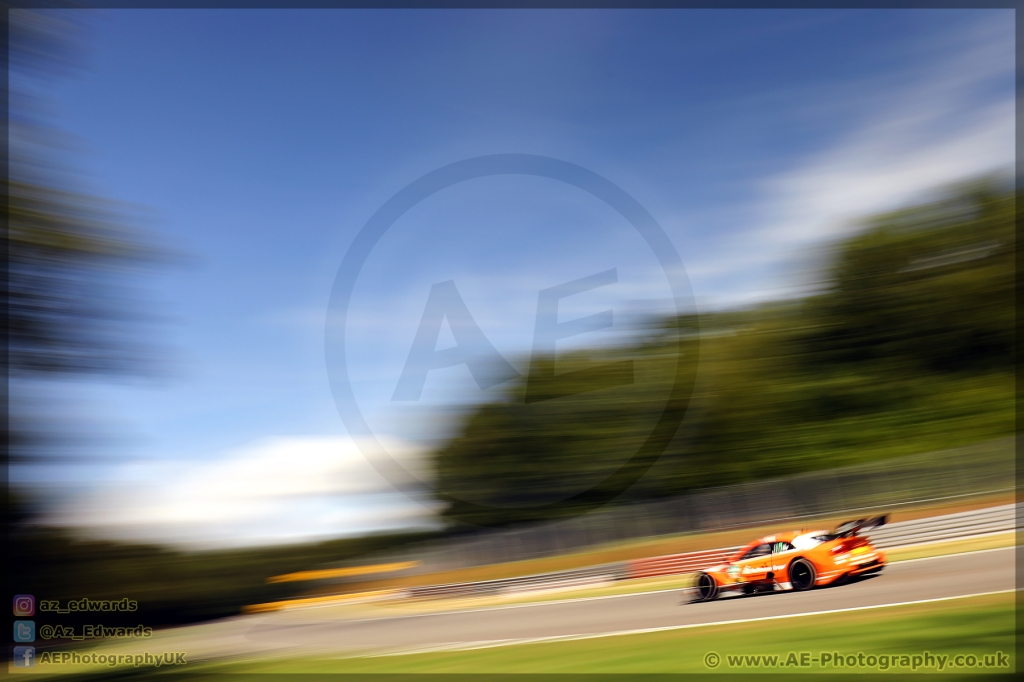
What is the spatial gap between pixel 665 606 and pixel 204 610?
3.87 metres

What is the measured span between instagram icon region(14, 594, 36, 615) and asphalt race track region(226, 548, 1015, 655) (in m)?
1.15

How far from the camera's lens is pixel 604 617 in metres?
5.34

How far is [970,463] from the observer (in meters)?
6.84

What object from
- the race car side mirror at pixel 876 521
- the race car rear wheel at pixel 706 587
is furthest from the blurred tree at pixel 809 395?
the race car rear wheel at pixel 706 587

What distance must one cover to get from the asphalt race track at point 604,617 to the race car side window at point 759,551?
344 mm

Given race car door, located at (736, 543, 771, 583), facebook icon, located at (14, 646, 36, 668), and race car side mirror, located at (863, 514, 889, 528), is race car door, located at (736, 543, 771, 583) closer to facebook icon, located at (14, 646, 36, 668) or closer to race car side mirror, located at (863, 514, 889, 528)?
race car side mirror, located at (863, 514, 889, 528)

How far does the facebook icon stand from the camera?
4246 millimetres

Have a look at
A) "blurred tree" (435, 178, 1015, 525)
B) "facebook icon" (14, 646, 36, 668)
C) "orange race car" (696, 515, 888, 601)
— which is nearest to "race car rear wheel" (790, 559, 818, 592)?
"orange race car" (696, 515, 888, 601)

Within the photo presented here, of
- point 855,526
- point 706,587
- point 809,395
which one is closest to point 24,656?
point 706,587

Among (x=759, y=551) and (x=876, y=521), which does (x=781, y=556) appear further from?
(x=876, y=521)

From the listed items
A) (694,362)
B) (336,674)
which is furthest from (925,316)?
(336,674)

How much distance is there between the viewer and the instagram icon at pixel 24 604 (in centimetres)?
414

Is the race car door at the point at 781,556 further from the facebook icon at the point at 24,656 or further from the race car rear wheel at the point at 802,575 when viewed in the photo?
the facebook icon at the point at 24,656

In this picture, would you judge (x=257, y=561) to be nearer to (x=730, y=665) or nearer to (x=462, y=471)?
(x=462, y=471)
